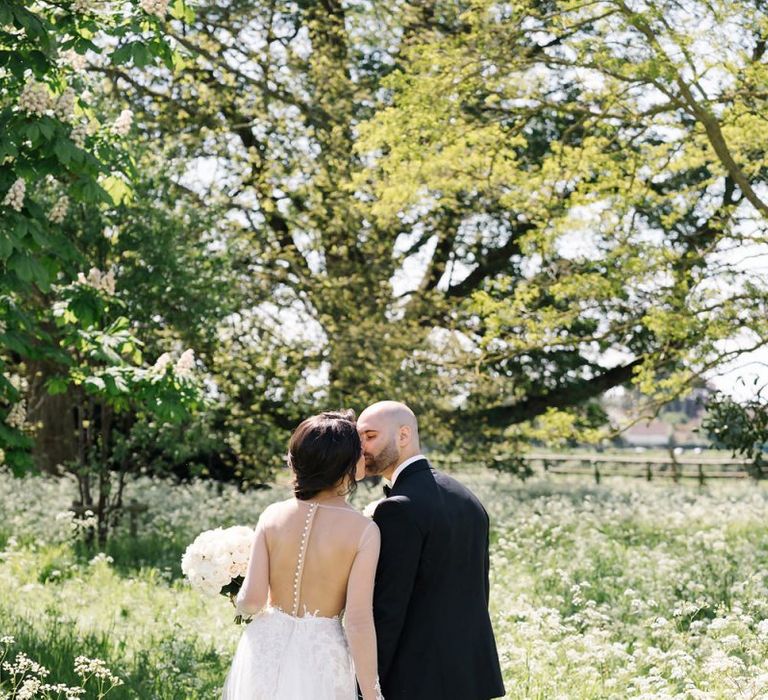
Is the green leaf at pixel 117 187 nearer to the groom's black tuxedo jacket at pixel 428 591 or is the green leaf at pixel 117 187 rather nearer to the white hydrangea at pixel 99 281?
the white hydrangea at pixel 99 281

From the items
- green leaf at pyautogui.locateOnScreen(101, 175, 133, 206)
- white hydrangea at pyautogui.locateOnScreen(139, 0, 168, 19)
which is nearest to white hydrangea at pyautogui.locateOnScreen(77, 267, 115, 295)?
green leaf at pyautogui.locateOnScreen(101, 175, 133, 206)

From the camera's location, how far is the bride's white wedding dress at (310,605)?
13.7ft

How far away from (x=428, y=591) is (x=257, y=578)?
26.8 inches

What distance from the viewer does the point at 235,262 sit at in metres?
17.4

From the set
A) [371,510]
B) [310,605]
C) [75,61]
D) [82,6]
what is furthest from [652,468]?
[310,605]

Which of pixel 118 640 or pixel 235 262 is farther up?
pixel 235 262

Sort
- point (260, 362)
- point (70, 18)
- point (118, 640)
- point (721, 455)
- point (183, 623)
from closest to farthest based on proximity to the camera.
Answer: point (70, 18) → point (118, 640) → point (183, 623) → point (260, 362) → point (721, 455)

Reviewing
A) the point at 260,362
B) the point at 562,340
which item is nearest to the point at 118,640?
the point at 562,340

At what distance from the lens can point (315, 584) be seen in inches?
169

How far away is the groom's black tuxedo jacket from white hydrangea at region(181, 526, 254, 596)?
2.41 ft

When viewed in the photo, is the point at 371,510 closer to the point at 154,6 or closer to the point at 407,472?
the point at 407,472

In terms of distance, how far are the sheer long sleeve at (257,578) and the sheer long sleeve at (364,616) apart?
0.35 metres

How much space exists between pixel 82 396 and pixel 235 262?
12.3 ft

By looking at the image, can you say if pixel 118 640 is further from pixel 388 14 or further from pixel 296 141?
pixel 388 14
